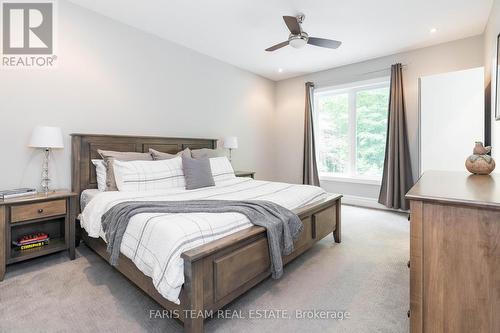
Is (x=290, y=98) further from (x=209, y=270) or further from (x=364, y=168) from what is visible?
(x=209, y=270)

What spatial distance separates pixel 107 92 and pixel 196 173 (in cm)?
159

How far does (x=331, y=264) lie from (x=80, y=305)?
2.13 meters

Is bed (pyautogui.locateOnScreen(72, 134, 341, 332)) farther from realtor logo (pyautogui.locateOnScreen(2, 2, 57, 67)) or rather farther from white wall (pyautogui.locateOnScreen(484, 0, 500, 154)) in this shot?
white wall (pyautogui.locateOnScreen(484, 0, 500, 154))

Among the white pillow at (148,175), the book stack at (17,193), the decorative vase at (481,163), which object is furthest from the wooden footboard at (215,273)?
the decorative vase at (481,163)

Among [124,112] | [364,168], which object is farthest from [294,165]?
[124,112]

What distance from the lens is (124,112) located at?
3.35 meters

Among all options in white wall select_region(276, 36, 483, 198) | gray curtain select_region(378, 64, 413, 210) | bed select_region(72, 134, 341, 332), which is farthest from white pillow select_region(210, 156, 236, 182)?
gray curtain select_region(378, 64, 413, 210)

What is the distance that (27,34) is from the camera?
2670mm

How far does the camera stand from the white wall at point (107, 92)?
2572 millimetres

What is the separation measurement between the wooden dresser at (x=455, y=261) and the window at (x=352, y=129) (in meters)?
3.70

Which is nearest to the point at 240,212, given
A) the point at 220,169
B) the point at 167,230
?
the point at 167,230

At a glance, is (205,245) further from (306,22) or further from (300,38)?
(306,22)

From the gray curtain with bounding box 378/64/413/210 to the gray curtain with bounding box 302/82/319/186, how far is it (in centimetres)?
142

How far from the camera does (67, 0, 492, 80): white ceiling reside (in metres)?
2.85
